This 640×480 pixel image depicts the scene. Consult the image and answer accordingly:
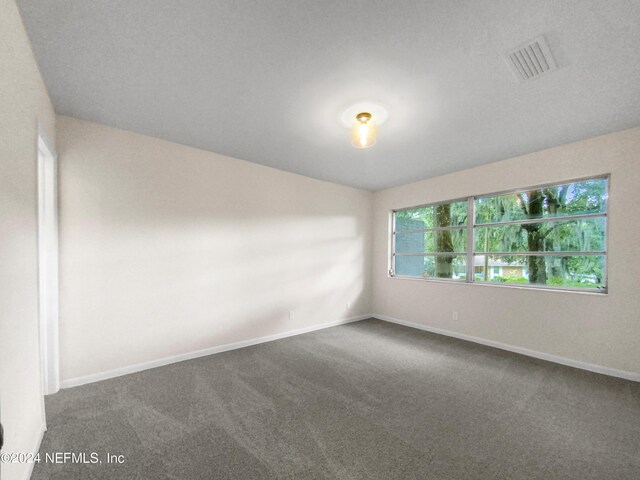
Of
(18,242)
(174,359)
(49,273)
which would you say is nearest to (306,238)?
(174,359)

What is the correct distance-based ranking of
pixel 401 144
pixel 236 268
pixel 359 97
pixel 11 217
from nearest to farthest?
pixel 11 217
pixel 359 97
pixel 401 144
pixel 236 268

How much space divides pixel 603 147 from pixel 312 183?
3.62 m

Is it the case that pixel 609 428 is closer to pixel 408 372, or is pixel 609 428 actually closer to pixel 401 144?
pixel 408 372

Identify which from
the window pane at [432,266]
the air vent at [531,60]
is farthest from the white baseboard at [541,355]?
the air vent at [531,60]

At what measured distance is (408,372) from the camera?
2.93 m

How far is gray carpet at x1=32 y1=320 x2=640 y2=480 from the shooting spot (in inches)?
64.4

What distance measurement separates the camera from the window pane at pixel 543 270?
3113 mm

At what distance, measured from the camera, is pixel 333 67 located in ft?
6.21

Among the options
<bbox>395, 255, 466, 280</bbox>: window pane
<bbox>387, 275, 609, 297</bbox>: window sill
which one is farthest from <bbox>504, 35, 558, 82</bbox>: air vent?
<bbox>395, 255, 466, 280</bbox>: window pane

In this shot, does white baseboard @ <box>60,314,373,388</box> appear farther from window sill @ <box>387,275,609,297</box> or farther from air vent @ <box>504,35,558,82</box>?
air vent @ <box>504,35,558,82</box>

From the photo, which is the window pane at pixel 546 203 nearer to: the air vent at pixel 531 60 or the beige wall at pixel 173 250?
the air vent at pixel 531 60

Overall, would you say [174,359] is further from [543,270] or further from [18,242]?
[543,270]

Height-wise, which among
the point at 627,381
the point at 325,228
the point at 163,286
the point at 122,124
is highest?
the point at 122,124

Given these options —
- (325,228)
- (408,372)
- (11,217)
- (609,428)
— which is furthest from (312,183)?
(609,428)
